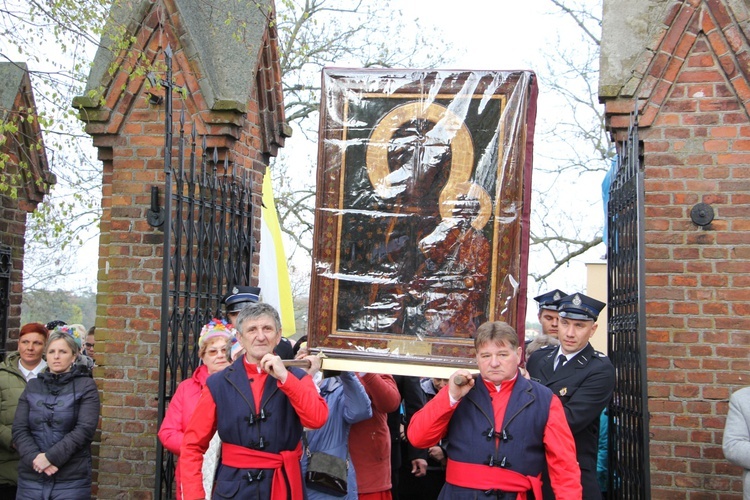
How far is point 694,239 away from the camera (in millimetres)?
5855

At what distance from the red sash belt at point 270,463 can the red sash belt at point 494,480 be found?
815mm

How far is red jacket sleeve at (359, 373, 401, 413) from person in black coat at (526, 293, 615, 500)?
2.89ft

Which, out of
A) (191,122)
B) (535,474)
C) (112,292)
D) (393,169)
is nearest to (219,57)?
(191,122)

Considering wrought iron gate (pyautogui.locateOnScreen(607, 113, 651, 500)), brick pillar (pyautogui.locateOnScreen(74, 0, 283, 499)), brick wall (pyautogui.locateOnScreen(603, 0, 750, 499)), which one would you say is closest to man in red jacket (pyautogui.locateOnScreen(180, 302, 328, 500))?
wrought iron gate (pyautogui.locateOnScreen(607, 113, 651, 500))

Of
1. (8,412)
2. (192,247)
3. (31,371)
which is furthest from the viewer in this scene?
(31,371)

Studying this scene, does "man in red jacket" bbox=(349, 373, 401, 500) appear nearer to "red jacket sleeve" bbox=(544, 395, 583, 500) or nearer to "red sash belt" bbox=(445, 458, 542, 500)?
"red sash belt" bbox=(445, 458, 542, 500)

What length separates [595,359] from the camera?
5148mm

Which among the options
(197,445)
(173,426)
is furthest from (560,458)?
(173,426)

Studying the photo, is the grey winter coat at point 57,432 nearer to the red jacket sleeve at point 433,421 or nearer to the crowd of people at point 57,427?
the crowd of people at point 57,427

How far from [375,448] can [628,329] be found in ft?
5.53

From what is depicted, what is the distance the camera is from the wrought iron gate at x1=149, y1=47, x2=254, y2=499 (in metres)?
5.55

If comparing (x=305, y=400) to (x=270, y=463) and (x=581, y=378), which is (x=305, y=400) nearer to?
(x=270, y=463)

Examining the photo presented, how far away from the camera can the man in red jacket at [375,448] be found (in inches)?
216

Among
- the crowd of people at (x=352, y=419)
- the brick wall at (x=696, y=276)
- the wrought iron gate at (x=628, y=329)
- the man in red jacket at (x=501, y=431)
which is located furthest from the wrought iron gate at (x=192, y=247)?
the brick wall at (x=696, y=276)
